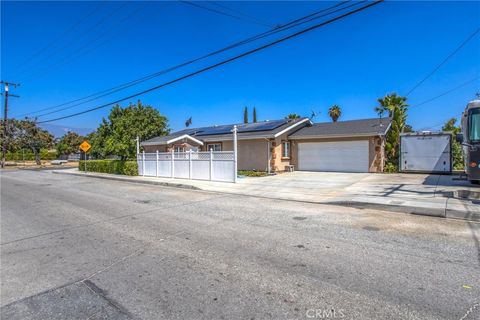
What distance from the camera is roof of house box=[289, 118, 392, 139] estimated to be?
2019 centimetres

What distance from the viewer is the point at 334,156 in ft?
71.1

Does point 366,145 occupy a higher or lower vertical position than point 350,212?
higher

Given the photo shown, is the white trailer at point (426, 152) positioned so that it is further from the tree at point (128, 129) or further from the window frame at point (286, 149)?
the tree at point (128, 129)

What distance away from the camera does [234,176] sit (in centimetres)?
1681

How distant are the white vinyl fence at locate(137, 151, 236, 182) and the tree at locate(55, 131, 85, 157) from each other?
144 feet

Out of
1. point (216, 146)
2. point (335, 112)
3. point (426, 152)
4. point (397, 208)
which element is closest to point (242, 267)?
point (397, 208)

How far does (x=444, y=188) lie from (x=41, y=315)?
1358 centimetres

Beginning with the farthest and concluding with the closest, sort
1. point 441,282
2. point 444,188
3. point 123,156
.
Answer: point 123,156
point 444,188
point 441,282

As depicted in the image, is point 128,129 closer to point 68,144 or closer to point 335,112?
point 335,112

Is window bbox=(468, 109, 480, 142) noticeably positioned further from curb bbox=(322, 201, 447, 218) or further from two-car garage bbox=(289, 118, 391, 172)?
two-car garage bbox=(289, 118, 391, 172)

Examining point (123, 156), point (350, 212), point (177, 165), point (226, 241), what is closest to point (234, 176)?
point (177, 165)

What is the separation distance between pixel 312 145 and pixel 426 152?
A: 734 cm

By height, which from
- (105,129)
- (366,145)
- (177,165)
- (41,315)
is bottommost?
(41,315)

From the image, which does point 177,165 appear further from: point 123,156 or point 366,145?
point 366,145
